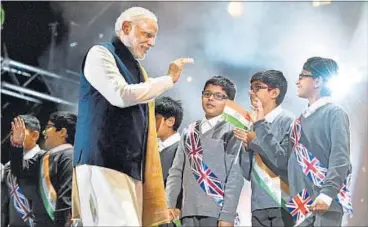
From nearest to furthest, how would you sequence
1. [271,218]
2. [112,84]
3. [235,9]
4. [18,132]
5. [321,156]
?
[112,84], [321,156], [271,218], [235,9], [18,132]

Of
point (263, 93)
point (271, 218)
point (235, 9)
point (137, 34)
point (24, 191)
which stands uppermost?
point (235, 9)

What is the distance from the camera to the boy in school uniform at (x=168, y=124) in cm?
318

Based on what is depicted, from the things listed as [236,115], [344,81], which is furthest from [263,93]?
[344,81]

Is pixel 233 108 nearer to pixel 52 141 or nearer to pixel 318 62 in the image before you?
pixel 318 62

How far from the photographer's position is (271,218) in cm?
296

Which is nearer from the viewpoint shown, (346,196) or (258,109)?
(346,196)

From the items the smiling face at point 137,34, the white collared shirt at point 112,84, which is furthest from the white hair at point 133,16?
the white collared shirt at point 112,84

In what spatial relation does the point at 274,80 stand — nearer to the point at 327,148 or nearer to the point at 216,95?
the point at 216,95

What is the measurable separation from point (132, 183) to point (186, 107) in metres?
0.84

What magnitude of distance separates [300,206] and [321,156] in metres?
0.23

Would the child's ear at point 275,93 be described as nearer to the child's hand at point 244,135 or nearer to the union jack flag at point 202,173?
the child's hand at point 244,135

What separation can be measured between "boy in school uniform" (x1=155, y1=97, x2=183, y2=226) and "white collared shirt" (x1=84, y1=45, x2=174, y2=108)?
760 millimetres

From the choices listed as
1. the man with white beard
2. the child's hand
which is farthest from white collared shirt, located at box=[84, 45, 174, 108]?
the child's hand

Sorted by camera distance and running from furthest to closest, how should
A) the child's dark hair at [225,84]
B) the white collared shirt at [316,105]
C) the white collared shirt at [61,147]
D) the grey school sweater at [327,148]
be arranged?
the white collared shirt at [61,147] → the child's dark hair at [225,84] → the white collared shirt at [316,105] → the grey school sweater at [327,148]
